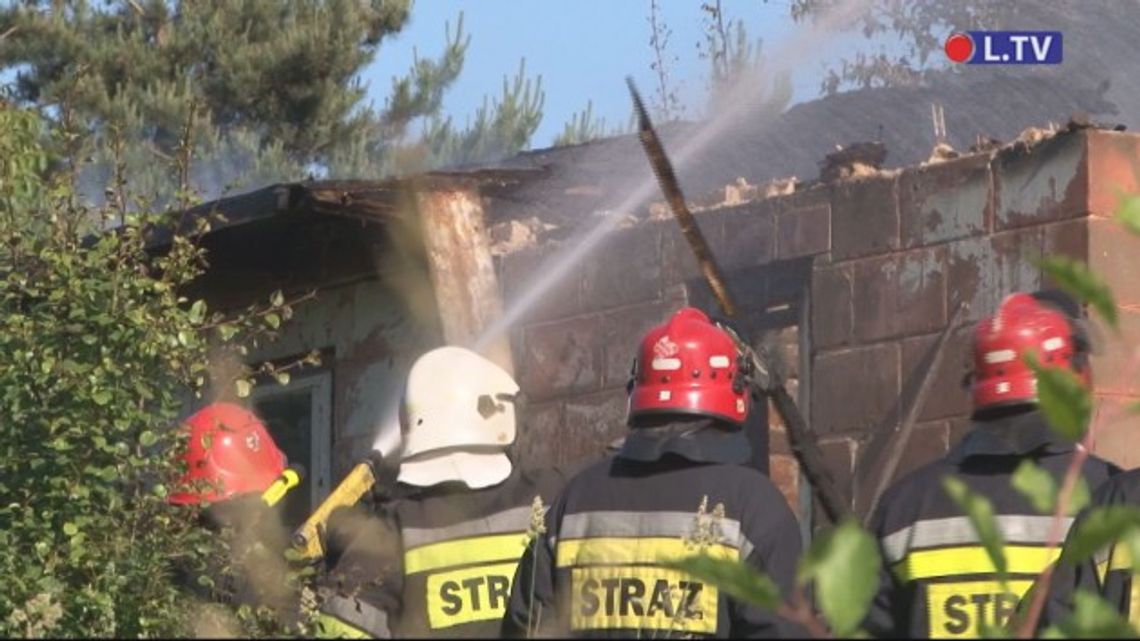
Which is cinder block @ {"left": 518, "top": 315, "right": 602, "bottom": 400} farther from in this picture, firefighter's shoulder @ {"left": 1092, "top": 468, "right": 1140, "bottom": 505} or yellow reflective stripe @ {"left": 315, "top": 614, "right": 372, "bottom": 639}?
firefighter's shoulder @ {"left": 1092, "top": 468, "right": 1140, "bottom": 505}

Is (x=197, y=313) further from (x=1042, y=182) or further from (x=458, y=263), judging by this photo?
(x=458, y=263)

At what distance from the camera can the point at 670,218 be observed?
27.3 feet

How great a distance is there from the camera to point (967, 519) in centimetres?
504

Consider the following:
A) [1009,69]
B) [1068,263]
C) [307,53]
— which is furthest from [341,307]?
[307,53]

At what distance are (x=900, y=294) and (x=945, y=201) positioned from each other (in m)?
0.31

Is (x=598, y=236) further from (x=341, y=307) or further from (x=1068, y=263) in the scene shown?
(x=1068, y=263)

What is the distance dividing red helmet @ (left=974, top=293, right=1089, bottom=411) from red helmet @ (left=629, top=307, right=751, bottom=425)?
56cm

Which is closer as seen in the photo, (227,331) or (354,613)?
(354,613)

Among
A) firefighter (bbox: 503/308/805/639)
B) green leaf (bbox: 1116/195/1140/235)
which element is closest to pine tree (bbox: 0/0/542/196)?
firefighter (bbox: 503/308/805/639)

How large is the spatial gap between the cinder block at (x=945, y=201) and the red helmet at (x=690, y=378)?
1.57 meters

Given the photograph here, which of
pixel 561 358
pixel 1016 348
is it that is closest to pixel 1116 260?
pixel 1016 348

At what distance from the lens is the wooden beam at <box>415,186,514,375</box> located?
9.12 metres

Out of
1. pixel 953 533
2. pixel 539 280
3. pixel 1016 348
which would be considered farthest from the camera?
pixel 539 280

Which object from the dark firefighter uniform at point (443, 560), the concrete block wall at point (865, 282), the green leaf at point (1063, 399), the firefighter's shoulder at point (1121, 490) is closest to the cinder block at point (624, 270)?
the concrete block wall at point (865, 282)
